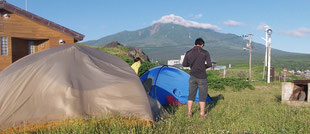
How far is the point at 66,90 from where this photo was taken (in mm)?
5410

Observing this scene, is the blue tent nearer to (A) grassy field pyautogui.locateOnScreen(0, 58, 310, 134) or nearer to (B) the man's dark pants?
(A) grassy field pyautogui.locateOnScreen(0, 58, 310, 134)

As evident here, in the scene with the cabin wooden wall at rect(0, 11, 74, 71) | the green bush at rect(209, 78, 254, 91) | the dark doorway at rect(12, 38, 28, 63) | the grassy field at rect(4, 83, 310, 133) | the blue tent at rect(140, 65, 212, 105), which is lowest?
the green bush at rect(209, 78, 254, 91)

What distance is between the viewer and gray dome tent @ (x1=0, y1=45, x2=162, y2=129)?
17.2 feet

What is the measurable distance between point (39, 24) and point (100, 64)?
47.1 feet

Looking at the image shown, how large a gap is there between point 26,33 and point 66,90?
14805 mm

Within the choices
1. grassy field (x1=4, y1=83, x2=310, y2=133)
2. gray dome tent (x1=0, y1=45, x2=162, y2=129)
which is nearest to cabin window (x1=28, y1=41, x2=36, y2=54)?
gray dome tent (x1=0, y1=45, x2=162, y2=129)

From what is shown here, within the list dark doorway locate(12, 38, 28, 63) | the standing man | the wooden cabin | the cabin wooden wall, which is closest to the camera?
the standing man

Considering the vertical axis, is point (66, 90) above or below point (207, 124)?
above

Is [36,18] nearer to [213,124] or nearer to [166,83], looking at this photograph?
[166,83]

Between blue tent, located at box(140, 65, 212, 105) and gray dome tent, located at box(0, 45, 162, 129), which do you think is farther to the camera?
blue tent, located at box(140, 65, 212, 105)

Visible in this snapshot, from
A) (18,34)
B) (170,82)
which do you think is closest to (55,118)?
(170,82)

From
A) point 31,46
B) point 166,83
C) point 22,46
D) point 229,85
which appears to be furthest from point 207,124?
point 31,46

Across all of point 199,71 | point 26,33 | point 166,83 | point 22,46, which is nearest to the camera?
point 199,71

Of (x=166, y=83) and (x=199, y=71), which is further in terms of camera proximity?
(x=166, y=83)
